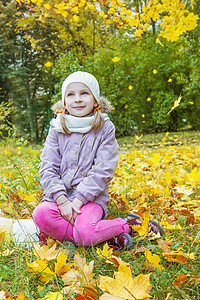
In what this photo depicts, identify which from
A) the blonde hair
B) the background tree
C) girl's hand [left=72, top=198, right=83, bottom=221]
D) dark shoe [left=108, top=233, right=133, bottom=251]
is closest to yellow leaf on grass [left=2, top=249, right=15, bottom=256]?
girl's hand [left=72, top=198, right=83, bottom=221]

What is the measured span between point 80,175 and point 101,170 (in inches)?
5.8

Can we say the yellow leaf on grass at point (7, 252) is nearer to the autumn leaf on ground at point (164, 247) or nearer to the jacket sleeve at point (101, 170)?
the jacket sleeve at point (101, 170)

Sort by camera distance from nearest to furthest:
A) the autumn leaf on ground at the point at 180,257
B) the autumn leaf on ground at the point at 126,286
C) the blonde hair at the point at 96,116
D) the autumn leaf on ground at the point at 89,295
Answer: the autumn leaf on ground at the point at 126,286 < the autumn leaf on ground at the point at 89,295 < the autumn leaf on ground at the point at 180,257 < the blonde hair at the point at 96,116

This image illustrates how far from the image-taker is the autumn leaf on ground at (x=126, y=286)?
788 millimetres

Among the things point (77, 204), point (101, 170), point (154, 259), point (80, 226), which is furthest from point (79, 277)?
point (101, 170)

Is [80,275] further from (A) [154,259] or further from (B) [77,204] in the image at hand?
(B) [77,204]

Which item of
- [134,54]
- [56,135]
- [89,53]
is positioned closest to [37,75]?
[89,53]

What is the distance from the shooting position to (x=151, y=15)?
4.07 m

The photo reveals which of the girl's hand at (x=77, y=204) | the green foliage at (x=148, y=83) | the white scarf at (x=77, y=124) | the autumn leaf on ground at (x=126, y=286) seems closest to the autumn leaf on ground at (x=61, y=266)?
the autumn leaf on ground at (x=126, y=286)

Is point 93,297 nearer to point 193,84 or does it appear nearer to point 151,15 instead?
point 151,15

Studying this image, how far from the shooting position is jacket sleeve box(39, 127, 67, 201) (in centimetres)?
153

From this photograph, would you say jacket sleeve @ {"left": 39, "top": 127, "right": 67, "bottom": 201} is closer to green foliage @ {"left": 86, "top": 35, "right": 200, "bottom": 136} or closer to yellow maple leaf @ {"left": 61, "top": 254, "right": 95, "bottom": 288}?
yellow maple leaf @ {"left": 61, "top": 254, "right": 95, "bottom": 288}

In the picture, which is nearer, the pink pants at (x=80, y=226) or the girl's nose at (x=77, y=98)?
the pink pants at (x=80, y=226)

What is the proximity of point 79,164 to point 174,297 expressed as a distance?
0.93 metres
